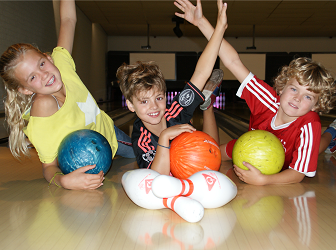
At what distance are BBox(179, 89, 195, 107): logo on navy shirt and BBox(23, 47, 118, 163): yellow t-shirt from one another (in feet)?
1.65

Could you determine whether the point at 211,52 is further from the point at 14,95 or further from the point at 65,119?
the point at 14,95

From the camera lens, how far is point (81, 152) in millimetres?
1276

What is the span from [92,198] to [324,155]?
1.65 meters

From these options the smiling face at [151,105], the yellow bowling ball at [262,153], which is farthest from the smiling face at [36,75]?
the yellow bowling ball at [262,153]

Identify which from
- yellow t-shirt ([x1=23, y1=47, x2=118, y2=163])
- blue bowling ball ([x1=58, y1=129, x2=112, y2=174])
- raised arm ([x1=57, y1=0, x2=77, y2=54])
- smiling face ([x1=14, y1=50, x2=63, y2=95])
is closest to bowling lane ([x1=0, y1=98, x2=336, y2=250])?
blue bowling ball ([x1=58, y1=129, x2=112, y2=174])

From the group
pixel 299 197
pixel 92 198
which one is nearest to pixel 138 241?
pixel 92 198

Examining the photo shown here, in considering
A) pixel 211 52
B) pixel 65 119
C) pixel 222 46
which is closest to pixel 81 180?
pixel 65 119

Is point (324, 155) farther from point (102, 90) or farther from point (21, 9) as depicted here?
point (102, 90)

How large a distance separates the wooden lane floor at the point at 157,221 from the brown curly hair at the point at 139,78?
0.47 metres

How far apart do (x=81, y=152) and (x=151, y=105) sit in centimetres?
39

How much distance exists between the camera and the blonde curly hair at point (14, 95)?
1.23 m

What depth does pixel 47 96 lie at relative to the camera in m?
1.30

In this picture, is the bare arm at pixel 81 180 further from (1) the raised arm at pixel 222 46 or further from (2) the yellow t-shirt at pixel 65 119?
(1) the raised arm at pixel 222 46

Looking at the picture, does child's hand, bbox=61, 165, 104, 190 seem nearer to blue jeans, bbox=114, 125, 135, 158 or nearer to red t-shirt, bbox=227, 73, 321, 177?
blue jeans, bbox=114, 125, 135, 158
